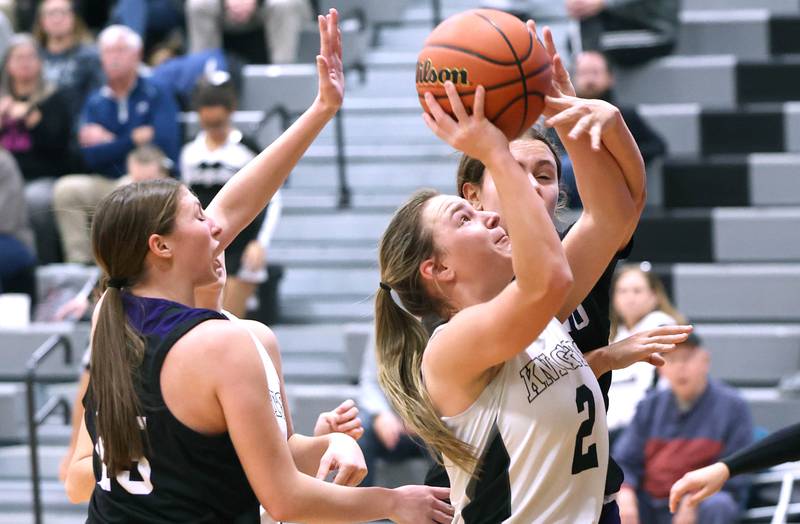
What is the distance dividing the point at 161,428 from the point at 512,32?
3.47 ft

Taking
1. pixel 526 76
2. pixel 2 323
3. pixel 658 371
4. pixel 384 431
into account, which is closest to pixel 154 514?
pixel 526 76

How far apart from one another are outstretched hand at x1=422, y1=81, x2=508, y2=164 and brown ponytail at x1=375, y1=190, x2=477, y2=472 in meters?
0.32

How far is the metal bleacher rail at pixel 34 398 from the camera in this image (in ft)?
20.9

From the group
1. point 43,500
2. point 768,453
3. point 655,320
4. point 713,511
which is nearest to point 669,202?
point 655,320

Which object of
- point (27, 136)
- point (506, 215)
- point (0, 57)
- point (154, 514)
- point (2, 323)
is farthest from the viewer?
point (0, 57)

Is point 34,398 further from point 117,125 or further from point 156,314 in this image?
point 156,314

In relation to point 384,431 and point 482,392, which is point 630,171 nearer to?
point 482,392

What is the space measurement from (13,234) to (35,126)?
33.3 inches

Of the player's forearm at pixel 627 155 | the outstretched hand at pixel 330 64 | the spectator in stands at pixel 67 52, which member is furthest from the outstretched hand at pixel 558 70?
the spectator in stands at pixel 67 52

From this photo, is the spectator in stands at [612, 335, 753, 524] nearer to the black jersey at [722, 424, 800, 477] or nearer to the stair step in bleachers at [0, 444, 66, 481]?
the black jersey at [722, 424, 800, 477]

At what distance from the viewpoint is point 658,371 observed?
614 centimetres

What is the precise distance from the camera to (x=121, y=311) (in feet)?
8.75

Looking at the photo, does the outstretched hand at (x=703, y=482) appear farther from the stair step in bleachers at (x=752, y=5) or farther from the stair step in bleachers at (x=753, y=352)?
the stair step in bleachers at (x=752, y=5)

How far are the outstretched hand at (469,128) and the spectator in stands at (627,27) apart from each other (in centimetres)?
543
